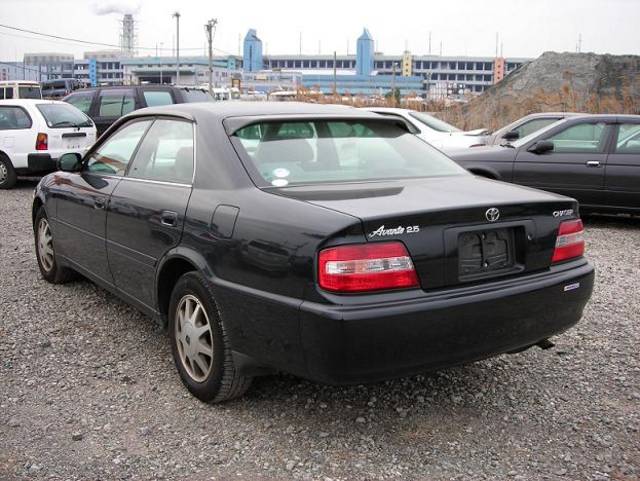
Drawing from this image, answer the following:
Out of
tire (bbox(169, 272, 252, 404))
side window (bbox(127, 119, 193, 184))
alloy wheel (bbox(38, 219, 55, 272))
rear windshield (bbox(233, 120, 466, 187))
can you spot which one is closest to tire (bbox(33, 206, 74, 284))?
alloy wheel (bbox(38, 219, 55, 272))

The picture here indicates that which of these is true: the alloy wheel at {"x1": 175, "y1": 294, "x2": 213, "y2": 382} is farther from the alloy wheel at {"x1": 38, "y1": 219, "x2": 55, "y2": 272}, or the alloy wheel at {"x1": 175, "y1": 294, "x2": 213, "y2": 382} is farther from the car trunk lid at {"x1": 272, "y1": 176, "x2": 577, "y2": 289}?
the alloy wheel at {"x1": 38, "y1": 219, "x2": 55, "y2": 272}

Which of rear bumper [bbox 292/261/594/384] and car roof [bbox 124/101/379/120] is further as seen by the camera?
car roof [bbox 124/101/379/120]

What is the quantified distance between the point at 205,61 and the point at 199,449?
136 meters

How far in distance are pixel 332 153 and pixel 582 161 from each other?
618 centimetres

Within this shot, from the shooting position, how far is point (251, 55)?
14238cm

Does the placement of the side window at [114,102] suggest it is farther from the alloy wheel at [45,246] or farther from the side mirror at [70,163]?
the side mirror at [70,163]

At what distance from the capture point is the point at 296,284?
116 inches

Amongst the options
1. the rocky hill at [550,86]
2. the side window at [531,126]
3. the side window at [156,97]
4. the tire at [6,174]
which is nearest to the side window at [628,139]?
the side window at [531,126]

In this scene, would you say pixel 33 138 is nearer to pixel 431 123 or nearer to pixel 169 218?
pixel 431 123

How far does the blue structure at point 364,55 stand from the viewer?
462 feet

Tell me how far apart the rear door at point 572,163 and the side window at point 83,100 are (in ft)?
32.3

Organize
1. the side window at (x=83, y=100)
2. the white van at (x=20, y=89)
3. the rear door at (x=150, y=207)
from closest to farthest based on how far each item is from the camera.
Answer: the rear door at (x=150, y=207)
the side window at (x=83, y=100)
the white van at (x=20, y=89)

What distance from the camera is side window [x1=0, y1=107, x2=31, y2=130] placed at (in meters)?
12.1

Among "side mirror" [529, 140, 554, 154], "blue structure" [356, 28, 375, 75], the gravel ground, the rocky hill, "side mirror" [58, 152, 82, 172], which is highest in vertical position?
"blue structure" [356, 28, 375, 75]
